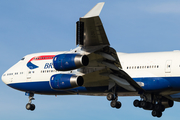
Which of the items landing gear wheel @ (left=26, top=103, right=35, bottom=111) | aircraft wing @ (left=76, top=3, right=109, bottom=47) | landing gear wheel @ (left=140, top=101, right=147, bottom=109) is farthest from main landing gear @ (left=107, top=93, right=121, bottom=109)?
landing gear wheel @ (left=26, top=103, right=35, bottom=111)

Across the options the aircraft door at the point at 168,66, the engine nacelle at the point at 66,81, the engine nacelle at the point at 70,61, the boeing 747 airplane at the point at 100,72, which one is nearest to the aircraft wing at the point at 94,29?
the boeing 747 airplane at the point at 100,72

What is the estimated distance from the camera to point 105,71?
28.2m

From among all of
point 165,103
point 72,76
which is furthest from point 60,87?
point 165,103

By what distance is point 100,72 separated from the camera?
28.5 meters

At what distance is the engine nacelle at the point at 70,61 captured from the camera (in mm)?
24109

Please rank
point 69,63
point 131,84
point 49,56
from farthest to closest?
1. point 49,56
2. point 131,84
3. point 69,63

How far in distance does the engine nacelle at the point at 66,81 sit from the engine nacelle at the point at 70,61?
206 centimetres

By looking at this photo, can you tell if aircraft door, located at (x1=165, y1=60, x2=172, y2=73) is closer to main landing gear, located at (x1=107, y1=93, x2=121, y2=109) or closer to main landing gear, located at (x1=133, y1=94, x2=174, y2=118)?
main landing gear, located at (x1=133, y1=94, x2=174, y2=118)

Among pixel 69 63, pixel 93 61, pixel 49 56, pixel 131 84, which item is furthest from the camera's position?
pixel 49 56

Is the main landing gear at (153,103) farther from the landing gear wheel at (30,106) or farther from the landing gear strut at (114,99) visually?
the landing gear wheel at (30,106)

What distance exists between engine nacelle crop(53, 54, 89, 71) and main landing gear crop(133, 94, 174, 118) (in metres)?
7.93

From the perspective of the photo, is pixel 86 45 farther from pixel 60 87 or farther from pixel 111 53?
pixel 60 87

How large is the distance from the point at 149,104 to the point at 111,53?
751cm

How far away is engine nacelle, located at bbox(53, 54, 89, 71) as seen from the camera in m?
24.1
